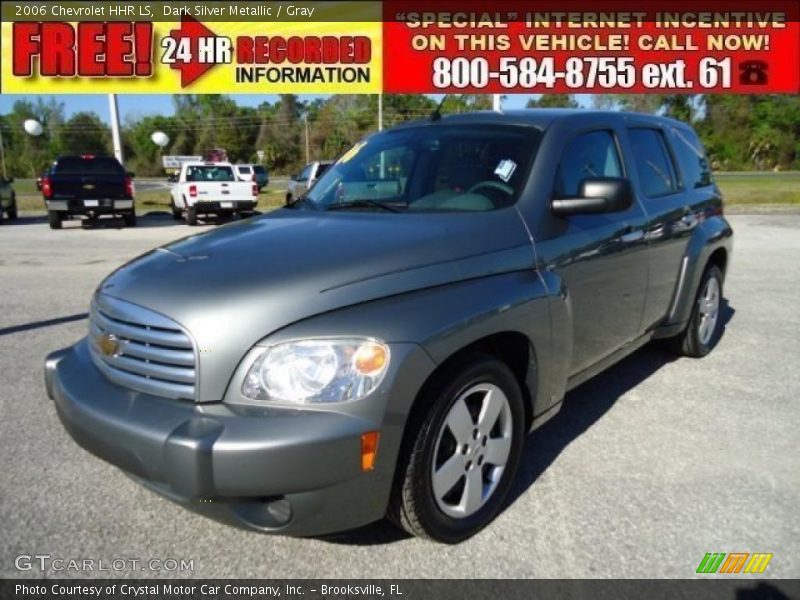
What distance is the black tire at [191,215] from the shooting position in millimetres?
17373

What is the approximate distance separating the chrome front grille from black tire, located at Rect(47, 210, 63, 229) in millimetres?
15673

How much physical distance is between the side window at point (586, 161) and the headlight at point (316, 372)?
1544 millimetres

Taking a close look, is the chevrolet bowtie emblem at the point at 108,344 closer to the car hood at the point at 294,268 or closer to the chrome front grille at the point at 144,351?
the chrome front grille at the point at 144,351

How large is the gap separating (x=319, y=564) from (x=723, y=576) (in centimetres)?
155

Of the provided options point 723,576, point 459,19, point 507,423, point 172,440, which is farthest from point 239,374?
point 459,19

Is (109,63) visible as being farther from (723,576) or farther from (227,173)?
(723,576)

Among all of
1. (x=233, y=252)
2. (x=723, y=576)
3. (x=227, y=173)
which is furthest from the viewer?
(x=227, y=173)

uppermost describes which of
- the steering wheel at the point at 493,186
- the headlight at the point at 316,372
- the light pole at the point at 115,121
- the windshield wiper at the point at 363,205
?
the light pole at the point at 115,121

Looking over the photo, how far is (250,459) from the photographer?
200 cm

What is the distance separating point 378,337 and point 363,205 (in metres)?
1.30

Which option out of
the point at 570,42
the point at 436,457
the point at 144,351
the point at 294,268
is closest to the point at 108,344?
the point at 144,351

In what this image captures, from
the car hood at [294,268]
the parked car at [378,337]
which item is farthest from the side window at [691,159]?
the car hood at [294,268]

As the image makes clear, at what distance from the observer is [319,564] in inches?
96.2

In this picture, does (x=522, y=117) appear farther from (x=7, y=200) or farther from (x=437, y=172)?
(x=7, y=200)
